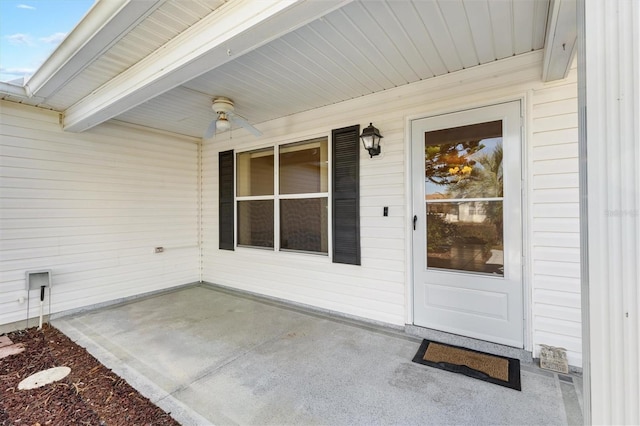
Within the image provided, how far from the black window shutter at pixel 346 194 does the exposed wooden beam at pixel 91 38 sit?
2266 mm

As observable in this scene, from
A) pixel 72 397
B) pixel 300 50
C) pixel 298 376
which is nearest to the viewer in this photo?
pixel 72 397

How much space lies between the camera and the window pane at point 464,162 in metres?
2.69

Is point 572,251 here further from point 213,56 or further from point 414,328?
point 213,56

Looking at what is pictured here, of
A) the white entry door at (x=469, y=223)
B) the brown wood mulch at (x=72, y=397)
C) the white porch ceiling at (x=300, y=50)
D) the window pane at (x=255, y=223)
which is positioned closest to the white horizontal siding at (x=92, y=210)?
the white porch ceiling at (x=300, y=50)

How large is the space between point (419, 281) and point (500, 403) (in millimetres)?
1237

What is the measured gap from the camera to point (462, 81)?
282 cm

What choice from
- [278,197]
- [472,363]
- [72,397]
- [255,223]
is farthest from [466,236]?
[72,397]

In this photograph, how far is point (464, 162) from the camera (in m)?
2.84

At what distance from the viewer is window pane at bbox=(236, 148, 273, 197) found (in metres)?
4.43

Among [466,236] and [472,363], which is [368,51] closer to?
[466,236]

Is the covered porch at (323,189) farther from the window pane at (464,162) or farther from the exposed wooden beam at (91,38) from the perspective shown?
the window pane at (464,162)

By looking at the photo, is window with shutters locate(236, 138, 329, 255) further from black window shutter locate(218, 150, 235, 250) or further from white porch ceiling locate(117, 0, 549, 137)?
white porch ceiling locate(117, 0, 549, 137)

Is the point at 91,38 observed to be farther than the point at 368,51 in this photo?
No

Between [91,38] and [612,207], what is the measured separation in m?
3.20
